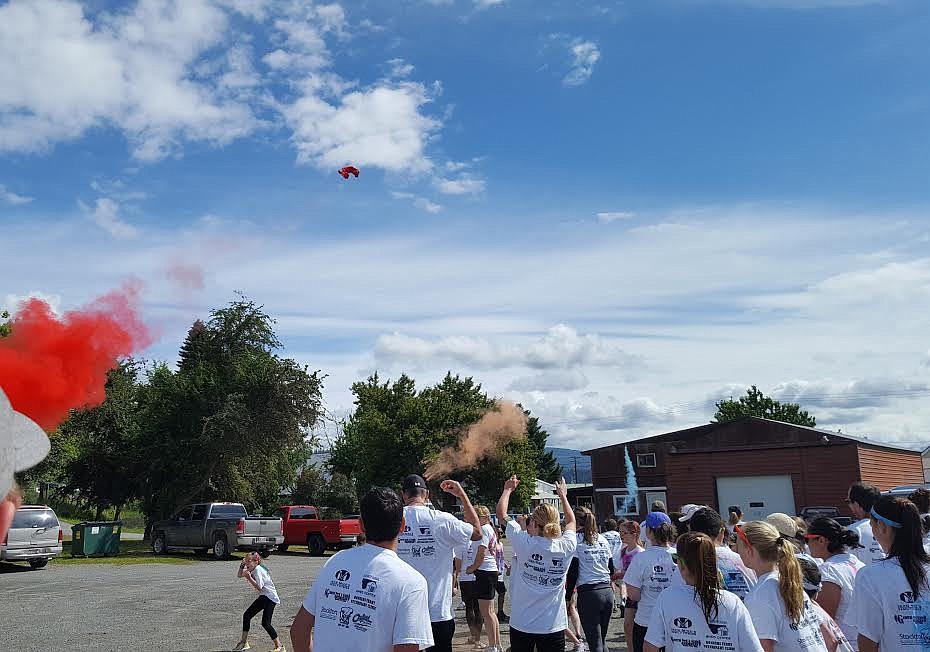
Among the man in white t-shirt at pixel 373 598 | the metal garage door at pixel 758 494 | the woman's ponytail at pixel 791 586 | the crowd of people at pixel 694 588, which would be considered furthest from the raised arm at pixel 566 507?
the metal garage door at pixel 758 494

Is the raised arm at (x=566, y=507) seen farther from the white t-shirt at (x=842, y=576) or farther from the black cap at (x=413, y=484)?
the white t-shirt at (x=842, y=576)

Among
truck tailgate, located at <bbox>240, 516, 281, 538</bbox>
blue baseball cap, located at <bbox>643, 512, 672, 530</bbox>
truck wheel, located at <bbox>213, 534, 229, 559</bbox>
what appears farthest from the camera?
truck wheel, located at <bbox>213, 534, 229, 559</bbox>

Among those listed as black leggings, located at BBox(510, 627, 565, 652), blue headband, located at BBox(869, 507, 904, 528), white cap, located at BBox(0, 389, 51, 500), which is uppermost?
white cap, located at BBox(0, 389, 51, 500)

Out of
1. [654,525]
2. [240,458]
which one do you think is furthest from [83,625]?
[240,458]

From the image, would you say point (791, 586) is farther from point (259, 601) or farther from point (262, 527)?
point (262, 527)

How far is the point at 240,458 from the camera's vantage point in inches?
1414

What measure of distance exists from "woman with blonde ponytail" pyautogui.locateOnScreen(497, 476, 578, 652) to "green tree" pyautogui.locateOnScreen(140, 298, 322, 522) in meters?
29.2

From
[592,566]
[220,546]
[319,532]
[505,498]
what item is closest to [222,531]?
[220,546]

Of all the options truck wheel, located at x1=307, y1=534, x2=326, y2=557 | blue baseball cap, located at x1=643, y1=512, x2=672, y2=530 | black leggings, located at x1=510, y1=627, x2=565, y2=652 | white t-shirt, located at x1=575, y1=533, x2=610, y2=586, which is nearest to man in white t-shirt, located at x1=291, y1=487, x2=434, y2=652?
black leggings, located at x1=510, y1=627, x2=565, y2=652

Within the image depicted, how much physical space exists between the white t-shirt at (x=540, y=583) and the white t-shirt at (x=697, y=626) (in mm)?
2435

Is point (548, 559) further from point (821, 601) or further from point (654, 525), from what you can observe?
point (821, 601)

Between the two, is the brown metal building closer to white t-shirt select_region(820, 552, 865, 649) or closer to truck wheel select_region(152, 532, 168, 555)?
truck wheel select_region(152, 532, 168, 555)

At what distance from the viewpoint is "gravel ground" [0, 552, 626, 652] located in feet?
36.2

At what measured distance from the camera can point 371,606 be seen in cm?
355
